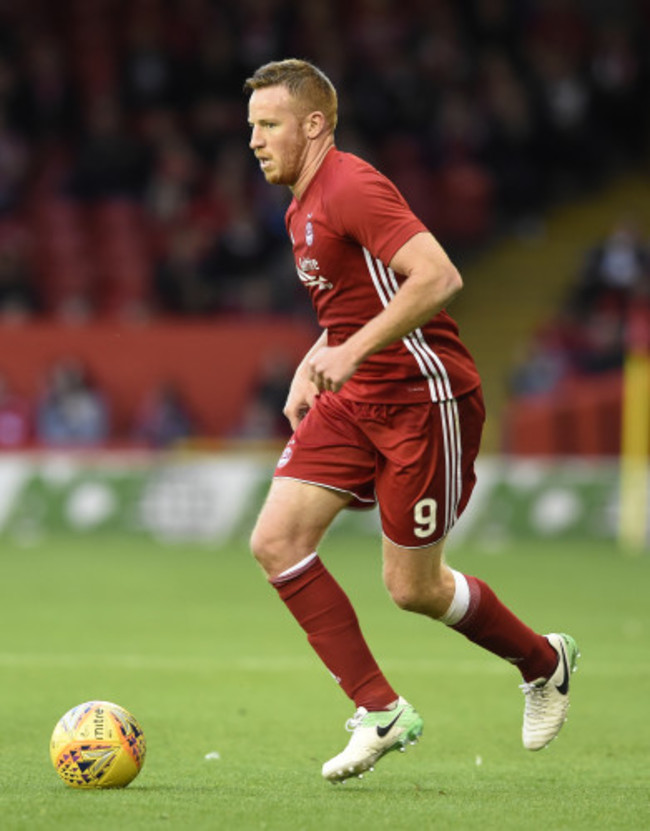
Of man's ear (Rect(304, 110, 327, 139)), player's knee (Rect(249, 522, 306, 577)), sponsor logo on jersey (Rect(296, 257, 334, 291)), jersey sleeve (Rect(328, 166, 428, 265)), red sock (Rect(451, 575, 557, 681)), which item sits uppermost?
man's ear (Rect(304, 110, 327, 139))

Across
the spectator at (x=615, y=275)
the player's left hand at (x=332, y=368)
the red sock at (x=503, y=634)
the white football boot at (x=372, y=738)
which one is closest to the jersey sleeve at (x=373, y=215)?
the player's left hand at (x=332, y=368)

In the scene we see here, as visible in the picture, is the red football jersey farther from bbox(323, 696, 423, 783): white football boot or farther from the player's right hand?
bbox(323, 696, 423, 783): white football boot

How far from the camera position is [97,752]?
5.42 m

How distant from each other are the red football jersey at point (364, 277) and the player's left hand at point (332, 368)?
0.35 m

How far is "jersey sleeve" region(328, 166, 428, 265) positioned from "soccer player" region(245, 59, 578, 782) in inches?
0.5

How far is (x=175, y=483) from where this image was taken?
1739 centimetres

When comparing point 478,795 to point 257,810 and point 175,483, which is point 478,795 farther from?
point 175,483

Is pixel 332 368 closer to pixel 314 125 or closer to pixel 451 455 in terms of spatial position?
pixel 451 455

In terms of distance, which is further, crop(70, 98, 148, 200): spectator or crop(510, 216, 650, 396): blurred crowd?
crop(70, 98, 148, 200): spectator

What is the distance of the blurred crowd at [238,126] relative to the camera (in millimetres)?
20953

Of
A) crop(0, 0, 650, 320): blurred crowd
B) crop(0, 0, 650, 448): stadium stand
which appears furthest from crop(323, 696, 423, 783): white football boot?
crop(0, 0, 650, 320): blurred crowd

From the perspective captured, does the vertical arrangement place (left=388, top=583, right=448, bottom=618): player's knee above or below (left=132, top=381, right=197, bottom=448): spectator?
above

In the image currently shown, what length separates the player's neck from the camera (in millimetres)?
5707

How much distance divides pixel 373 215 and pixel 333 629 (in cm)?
141
